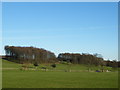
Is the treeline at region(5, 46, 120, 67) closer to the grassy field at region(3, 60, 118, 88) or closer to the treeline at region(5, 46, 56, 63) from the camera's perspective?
the treeline at region(5, 46, 56, 63)

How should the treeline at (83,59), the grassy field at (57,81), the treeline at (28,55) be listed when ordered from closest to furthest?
the grassy field at (57,81), the treeline at (28,55), the treeline at (83,59)

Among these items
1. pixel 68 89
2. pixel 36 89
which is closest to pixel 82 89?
pixel 68 89

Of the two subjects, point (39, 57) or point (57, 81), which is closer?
point (57, 81)

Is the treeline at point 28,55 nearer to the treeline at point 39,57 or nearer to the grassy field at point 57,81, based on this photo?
the treeline at point 39,57

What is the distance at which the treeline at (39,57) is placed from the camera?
127 m

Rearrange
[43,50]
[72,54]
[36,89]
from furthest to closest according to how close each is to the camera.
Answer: [72,54], [43,50], [36,89]

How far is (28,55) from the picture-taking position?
12962 centimetres

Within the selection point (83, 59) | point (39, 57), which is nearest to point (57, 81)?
point (39, 57)

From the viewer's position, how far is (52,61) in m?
137

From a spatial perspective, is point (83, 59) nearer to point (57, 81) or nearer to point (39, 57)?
point (39, 57)

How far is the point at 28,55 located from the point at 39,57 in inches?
283

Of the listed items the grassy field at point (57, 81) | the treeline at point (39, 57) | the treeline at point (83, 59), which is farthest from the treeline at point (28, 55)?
the grassy field at point (57, 81)

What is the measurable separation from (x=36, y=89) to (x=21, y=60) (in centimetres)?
10472

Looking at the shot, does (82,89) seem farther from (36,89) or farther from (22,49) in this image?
(22,49)
